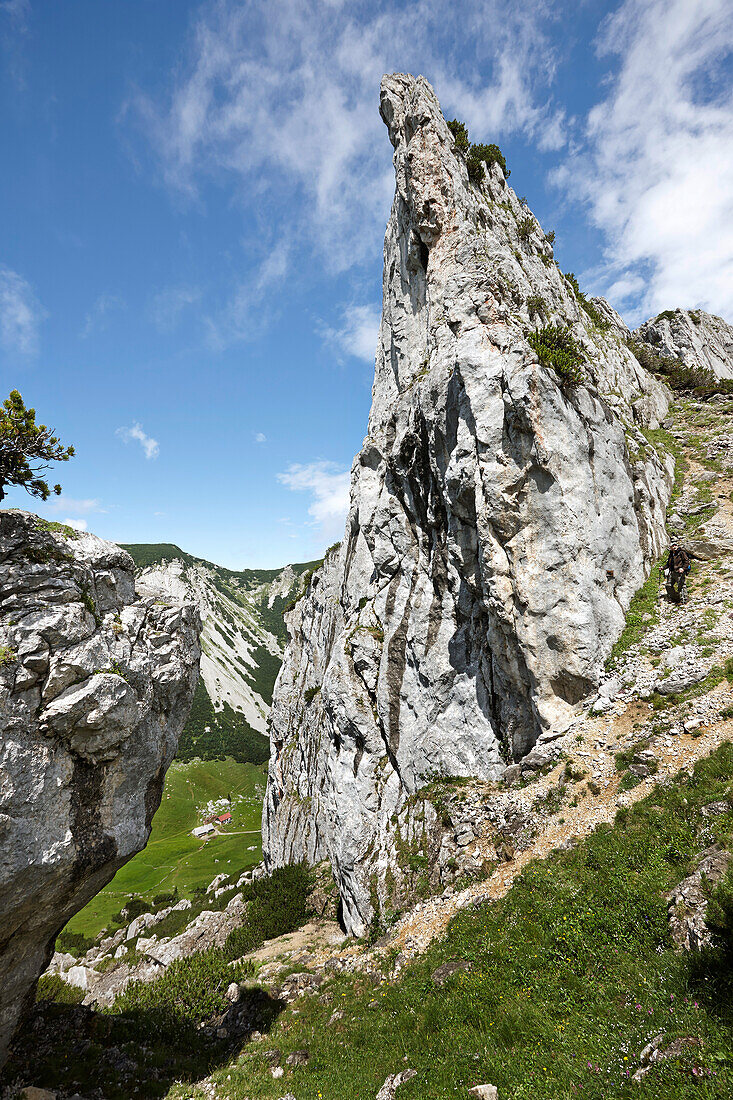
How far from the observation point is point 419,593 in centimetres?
3064

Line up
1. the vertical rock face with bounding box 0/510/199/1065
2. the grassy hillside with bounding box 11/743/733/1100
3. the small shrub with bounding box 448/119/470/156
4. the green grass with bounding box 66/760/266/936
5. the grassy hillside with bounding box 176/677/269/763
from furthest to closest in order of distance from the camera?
the grassy hillside with bounding box 176/677/269/763 → the green grass with bounding box 66/760/266/936 → the small shrub with bounding box 448/119/470/156 → the vertical rock face with bounding box 0/510/199/1065 → the grassy hillside with bounding box 11/743/733/1100

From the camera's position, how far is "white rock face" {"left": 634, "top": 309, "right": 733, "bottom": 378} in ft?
217

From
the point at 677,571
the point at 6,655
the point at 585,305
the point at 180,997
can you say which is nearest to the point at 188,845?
Answer: the point at 180,997

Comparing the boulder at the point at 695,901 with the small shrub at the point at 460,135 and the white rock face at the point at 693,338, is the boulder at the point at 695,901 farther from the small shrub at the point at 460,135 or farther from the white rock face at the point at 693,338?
the white rock face at the point at 693,338

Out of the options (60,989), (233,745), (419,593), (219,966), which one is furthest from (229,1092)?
(233,745)

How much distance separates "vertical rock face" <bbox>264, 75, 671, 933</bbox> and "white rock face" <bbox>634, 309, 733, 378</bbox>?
31.7 metres

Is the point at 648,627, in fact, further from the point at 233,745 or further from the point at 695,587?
the point at 233,745

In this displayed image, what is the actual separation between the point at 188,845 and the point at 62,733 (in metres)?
104

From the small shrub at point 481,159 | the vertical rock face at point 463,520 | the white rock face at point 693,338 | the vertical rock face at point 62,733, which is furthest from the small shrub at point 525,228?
the vertical rock face at point 62,733

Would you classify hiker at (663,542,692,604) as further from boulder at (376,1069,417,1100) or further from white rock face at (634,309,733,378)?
white rock face at (634,309,733,378)

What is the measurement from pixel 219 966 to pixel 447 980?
15.8 m

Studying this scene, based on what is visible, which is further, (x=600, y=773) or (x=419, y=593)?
(x=419, y=593)

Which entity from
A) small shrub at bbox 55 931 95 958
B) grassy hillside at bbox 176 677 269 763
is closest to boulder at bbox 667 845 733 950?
small shrub at bbox 55 931 95 958

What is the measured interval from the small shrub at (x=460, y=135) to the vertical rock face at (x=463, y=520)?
295 centimetres
